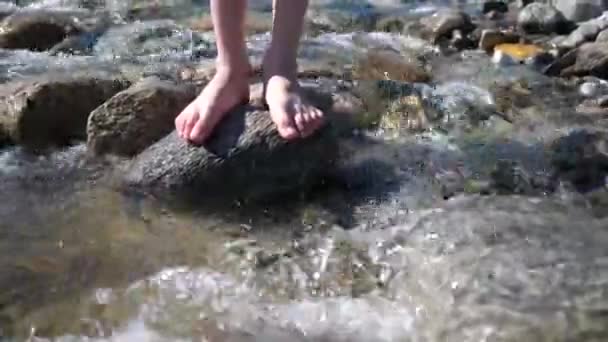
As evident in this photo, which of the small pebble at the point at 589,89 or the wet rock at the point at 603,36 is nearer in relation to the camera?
the small pebble at the point at 589,89

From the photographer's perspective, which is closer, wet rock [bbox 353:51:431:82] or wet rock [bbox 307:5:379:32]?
wet rock [bbox 353:51:431:82]

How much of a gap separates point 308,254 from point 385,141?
1018 millimetres

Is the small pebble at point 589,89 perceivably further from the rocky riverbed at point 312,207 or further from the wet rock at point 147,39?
the wet rock at point 147,39

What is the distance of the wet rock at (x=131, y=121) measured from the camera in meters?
3.10

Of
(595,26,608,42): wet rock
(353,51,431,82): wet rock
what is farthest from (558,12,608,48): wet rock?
(353,51,431,82): wet rock

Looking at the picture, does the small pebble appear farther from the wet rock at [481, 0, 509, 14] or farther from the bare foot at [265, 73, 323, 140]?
the wet rock at [481, 0, 509, 14]

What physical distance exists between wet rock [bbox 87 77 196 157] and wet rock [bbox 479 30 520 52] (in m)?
2.82

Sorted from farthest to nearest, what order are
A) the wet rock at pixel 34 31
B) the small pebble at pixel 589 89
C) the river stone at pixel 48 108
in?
the wet rock at pixel 34 31 < the small pebble at pixel 589 89 < the river stone at pixel 48 108

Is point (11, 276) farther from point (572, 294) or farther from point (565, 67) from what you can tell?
point (565, 67)

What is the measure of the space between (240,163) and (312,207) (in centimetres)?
29

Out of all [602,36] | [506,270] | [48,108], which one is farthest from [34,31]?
[506,270]

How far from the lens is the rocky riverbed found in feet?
6.81

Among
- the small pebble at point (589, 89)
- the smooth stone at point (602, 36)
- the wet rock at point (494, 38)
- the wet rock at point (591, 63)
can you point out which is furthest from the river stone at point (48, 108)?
the smooth stone at point (602, 36)

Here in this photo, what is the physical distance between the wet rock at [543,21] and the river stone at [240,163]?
3.48 metres
